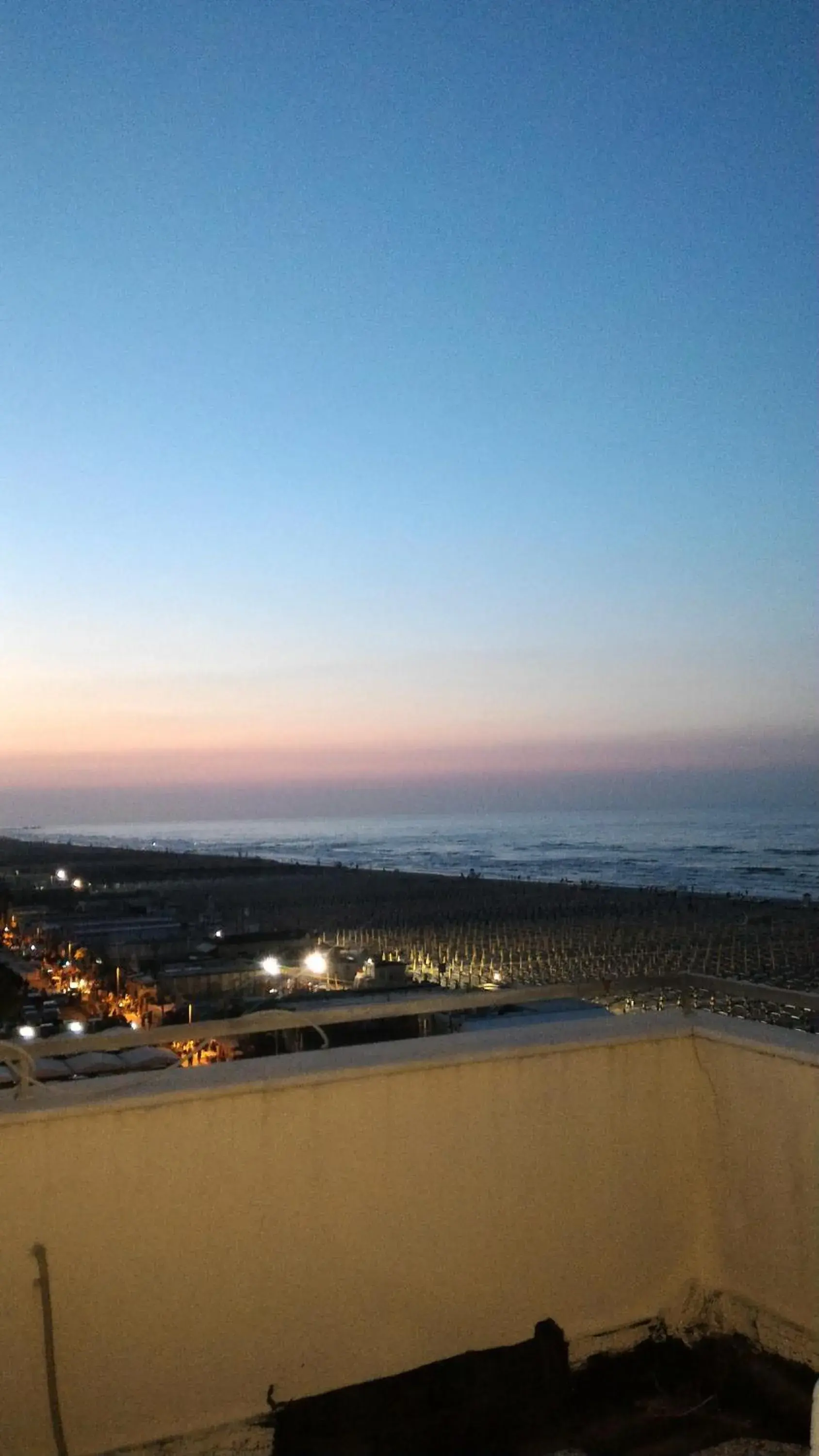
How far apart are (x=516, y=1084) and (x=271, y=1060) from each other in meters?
0.71

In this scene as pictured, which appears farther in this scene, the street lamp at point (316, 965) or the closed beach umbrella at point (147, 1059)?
the street lamp at point (316, 965)

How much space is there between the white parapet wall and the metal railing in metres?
0.10

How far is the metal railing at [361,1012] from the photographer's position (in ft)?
8.39

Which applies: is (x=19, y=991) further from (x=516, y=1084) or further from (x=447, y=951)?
(x=516, y=1084)

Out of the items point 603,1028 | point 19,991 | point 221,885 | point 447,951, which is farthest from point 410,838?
point 603,1028

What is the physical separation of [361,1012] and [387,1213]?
53cm

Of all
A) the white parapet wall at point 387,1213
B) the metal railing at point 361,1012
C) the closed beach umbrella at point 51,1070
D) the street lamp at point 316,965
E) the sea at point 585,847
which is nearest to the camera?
the white parapet wall at point 387,1213

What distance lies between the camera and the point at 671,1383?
2965 millimetres

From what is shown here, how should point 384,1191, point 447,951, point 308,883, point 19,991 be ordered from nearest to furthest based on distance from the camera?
point 384,1191 → point 19,991 → point 447,951 → point 308,883

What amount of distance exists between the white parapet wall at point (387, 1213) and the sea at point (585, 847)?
40.1m

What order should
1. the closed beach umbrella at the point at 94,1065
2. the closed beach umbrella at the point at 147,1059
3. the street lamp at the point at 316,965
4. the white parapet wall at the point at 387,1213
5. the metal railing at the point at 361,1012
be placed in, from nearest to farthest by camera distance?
the white parapet wall at the point at 387,1213 < the metal railing at the point at 361,1012 < the closed beach umbrella at the point at 94,1065 < the closed beach umbrella at the point at 147,1059 < the street lamp at the point at 316,965

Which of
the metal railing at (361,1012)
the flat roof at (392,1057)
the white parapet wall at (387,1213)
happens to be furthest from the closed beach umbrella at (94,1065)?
the white parapet wall at (387,1213)

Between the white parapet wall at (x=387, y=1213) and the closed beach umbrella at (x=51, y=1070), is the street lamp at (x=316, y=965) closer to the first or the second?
the closed beach umbrella at (x=51, y=1070)

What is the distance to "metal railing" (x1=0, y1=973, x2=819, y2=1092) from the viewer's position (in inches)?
101
